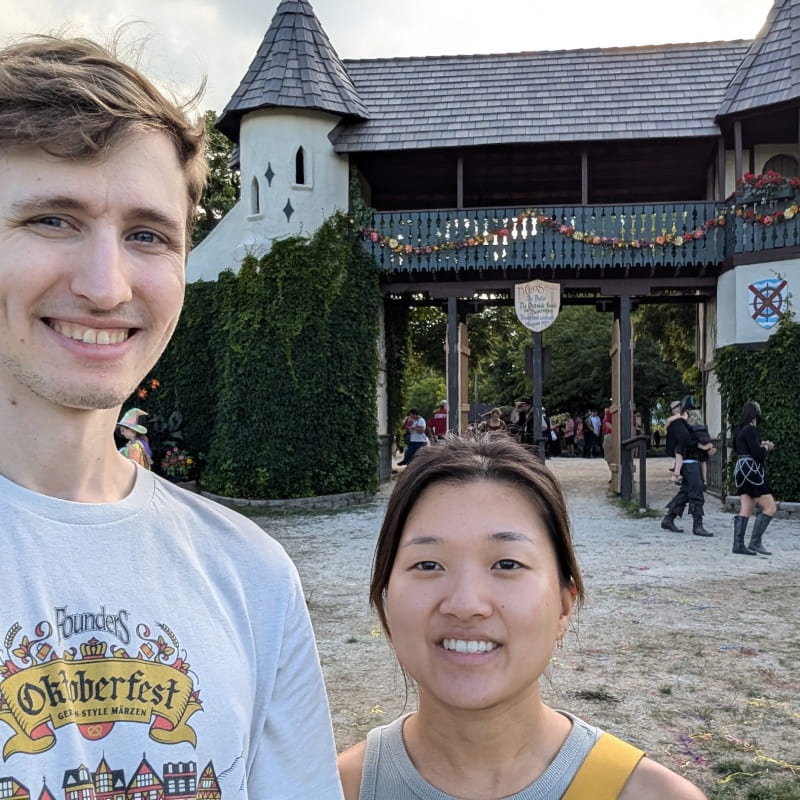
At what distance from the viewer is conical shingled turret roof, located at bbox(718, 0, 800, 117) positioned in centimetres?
1370

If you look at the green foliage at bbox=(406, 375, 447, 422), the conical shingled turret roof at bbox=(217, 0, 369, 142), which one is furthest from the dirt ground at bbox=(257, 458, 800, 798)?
the green foliage at bbox=(406, 375, 447, 422)

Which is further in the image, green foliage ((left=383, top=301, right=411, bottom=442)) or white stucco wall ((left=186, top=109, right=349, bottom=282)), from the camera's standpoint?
green foliage ((left=383, top=301, right=411, bottom=442))

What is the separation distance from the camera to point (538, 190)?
57.9ft

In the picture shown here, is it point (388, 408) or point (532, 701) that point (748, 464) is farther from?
point (388, 408)

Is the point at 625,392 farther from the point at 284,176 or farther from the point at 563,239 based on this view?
the point at 284,176

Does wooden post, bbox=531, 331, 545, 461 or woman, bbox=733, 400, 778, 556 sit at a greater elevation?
wooden post, bbox=531, 331, 545, 461

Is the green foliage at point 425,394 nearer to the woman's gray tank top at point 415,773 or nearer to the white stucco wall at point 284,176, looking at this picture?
the white stucco wall at point 284,176

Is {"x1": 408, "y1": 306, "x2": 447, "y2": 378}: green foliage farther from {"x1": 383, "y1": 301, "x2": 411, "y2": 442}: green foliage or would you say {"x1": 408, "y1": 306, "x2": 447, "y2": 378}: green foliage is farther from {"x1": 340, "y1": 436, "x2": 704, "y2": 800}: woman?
{"x1": 340, "y1": 436, "x2": 704, "y2": 800}: woman

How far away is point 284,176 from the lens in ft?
50.4

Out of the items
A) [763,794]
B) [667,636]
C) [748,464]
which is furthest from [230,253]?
[763,794]

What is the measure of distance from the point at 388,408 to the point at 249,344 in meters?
4.82

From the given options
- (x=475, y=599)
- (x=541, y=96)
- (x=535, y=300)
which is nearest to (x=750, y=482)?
(x=535, y=300)

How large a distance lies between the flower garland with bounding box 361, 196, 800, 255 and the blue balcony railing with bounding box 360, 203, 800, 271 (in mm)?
18

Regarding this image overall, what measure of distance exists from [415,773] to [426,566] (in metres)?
0.42
